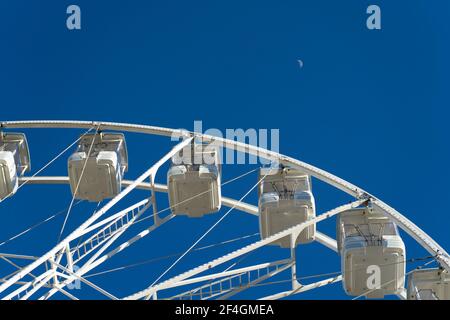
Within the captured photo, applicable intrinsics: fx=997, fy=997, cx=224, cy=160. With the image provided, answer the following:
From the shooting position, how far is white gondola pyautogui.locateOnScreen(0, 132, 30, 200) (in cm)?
2697

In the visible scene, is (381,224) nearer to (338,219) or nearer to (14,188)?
(338,219)

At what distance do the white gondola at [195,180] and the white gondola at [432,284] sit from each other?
6.67 meters

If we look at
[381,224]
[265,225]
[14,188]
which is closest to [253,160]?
[265,225]

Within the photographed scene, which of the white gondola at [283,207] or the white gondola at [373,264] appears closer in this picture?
the white gondola at [373,264]

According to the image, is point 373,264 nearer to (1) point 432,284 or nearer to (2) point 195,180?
(1) point 432,284

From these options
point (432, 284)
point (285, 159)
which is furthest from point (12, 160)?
point (432, 284)

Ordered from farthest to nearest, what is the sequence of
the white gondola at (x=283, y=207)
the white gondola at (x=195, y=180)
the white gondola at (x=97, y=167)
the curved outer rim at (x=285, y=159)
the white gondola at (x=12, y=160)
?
the white gondola at (x=12, y=160), the white gondola at (x=97, y=167), the white gondola at (x=195, y=180), the white gondola at (x=283, y=207), the curved outer rim at (x=285, y=159)

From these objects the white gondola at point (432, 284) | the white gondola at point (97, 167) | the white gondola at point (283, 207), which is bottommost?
the white gondola at point (432, 284)

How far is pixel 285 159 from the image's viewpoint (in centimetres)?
2531

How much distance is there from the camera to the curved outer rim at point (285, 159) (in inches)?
864

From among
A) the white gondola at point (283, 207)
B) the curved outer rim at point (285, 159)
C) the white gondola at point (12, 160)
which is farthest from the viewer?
the white gondola at point (12, 160)

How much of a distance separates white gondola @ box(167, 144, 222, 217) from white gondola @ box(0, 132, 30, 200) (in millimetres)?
4365

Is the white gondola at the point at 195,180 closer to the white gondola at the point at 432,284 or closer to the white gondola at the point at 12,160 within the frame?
the white gondola at the point at 12,160

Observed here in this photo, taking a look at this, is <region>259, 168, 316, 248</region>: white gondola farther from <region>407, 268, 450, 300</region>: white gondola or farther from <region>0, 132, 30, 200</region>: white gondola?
<region>0, 132, 30, 200</region>: white gondola
